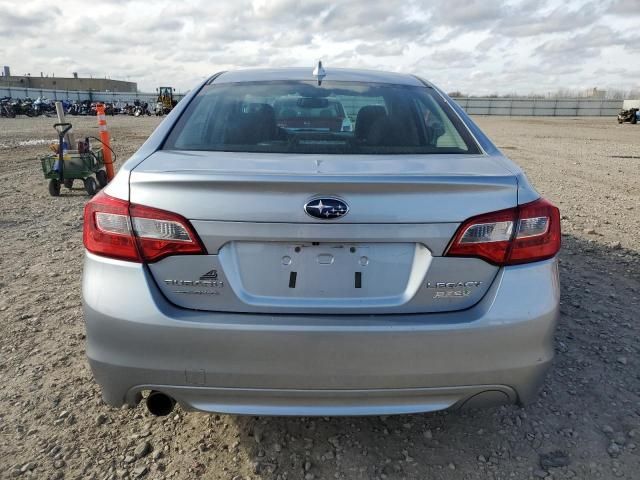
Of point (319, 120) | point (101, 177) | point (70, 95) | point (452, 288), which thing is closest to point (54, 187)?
point (101, 177)

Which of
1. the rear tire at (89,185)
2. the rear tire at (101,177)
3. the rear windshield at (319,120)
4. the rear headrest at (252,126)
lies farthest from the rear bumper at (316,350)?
the rear tire at (101,177)

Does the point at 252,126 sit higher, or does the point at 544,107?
the point at 544,107

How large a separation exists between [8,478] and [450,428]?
1.97 metres

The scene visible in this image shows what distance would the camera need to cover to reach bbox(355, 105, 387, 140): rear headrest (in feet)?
8.30

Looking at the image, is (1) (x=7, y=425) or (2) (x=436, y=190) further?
(1) (x=7, y=425)

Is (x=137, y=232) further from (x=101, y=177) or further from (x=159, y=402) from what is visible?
(x=101, y=177)

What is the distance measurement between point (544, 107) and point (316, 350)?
68378mm

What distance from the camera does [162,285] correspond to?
6.12 ft

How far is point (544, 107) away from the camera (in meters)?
62.5

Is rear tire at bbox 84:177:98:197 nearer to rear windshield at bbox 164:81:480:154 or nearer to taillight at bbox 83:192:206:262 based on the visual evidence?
rear windshield at bbox 164:81:480:154

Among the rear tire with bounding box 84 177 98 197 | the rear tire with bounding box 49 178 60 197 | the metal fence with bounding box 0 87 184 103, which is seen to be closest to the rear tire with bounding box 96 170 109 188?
the rear tire with bounding box 84 177 98 197

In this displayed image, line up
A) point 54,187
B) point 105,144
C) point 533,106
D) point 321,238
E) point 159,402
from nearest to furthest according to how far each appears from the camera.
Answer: point 321,238
point 159,402
point 54,187
point 105,144
point 533,106

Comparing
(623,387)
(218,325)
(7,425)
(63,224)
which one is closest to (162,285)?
Answer: (218,325)

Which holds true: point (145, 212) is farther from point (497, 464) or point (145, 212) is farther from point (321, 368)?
point (497, 464)
